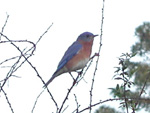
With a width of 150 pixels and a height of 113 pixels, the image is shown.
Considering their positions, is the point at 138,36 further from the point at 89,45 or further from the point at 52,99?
the point at 52,99

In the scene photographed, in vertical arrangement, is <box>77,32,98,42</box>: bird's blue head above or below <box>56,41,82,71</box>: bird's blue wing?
above

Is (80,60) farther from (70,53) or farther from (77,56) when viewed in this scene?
(70,53)

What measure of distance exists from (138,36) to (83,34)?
1538 centimetres

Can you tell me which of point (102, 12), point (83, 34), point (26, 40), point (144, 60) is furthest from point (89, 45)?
point (144, 60)

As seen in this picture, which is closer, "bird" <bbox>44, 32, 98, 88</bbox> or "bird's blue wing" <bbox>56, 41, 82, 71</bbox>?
"bird" <bbox>44, 32, 98, 88</bbox>

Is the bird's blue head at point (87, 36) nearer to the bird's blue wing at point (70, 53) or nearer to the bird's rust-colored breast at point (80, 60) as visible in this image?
the bird's blue wing at point (70, 53)

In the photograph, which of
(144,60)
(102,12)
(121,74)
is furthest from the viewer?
(144,60)

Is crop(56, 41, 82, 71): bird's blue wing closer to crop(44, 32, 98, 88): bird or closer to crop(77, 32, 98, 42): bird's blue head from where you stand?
crop(44, 32, 98, 88): bird

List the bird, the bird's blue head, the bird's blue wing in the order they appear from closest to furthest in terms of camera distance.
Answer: the bird, the bird's blue wing, the bird's blue head

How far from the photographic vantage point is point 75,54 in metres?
6.05

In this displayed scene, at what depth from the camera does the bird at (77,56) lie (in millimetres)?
5848

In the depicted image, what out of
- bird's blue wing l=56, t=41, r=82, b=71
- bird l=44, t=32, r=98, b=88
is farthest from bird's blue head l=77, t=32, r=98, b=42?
bird's blue wing l=56, t=41, r=82, b=71

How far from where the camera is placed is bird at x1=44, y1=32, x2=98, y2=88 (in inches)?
230

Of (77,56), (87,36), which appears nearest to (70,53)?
(77,56)
